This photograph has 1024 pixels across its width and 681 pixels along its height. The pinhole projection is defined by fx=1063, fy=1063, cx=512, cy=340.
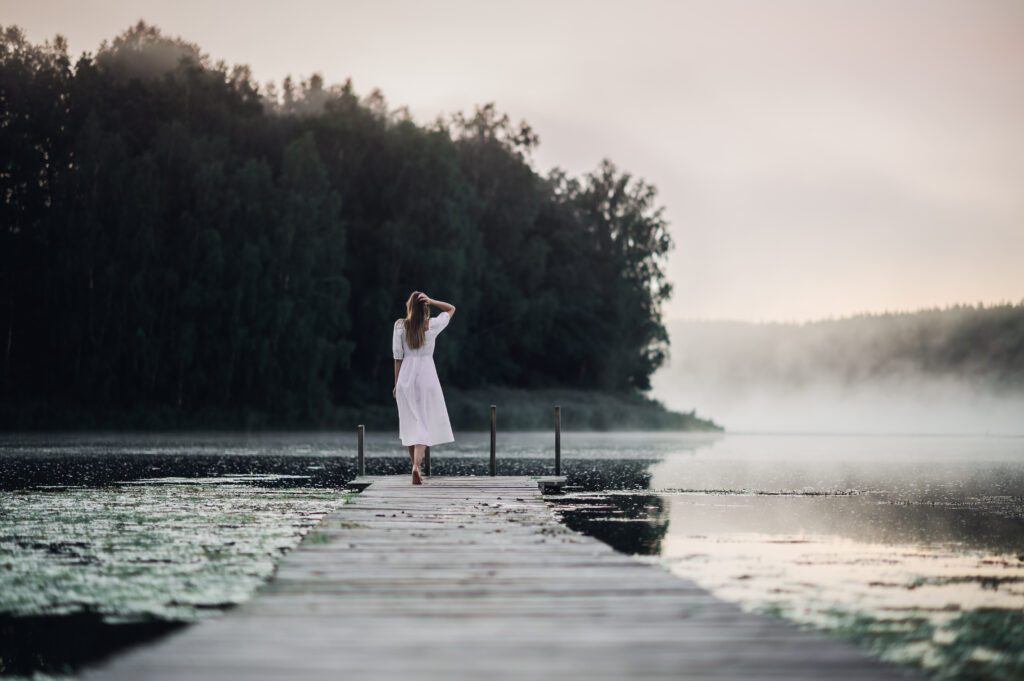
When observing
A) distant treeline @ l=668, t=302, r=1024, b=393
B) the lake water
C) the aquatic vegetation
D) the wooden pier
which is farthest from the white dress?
distant treeline @ l=668, t=302, r=1024, b=393

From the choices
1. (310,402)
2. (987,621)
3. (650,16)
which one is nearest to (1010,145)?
(650,16)

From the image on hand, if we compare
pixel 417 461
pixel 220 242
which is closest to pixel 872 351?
pixel 220 242

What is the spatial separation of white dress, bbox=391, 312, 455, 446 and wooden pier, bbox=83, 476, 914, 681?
501 centimetres

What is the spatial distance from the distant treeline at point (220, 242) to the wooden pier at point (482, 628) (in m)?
36.2

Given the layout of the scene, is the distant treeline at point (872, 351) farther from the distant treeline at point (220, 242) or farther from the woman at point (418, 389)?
the woman at point (418, 389)

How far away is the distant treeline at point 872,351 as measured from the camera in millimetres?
95812

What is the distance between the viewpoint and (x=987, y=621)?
18.6 ft

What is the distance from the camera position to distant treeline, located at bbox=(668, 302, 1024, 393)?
9581 centimetres

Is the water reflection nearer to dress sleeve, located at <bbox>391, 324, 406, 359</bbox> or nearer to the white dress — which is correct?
the white dress

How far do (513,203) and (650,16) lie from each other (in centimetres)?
3004

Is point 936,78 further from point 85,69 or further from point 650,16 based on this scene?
point 85,69

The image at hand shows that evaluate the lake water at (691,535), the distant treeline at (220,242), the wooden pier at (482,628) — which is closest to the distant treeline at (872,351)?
the distant treeline at (220,242)

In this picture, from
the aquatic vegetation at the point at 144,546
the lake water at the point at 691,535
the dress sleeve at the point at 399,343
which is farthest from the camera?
the dress sleeve at the point at 399,343

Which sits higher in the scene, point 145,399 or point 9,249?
point 9,249
